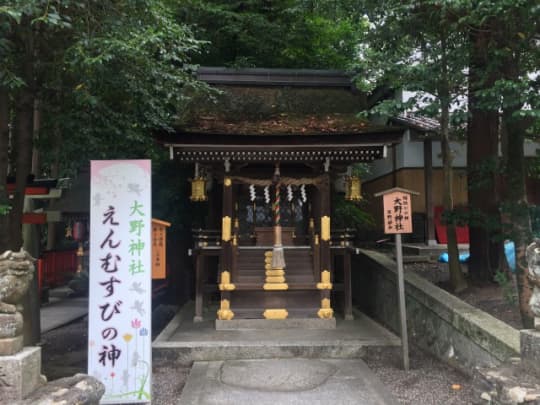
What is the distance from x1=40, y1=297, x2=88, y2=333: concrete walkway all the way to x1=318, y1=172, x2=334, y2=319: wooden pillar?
609 cm

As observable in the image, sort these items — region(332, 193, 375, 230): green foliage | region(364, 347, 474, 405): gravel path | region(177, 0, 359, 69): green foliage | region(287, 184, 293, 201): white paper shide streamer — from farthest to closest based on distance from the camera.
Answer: region(177, 0, 359, 69): green foliage → region(332, 193, 375, 230): green foliage → region(287, 184, 293, 201): white paper shide streamer → region(364, 347, 474, 405): gravel path

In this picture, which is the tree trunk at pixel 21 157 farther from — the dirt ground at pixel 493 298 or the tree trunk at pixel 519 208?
the dirt ground at pixel 493 298

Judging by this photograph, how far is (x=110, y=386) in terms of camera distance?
4410 mm

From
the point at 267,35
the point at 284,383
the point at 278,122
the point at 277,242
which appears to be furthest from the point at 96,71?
the point at 267,35

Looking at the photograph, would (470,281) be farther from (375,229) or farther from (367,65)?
(375,229)

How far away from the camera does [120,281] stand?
177 inches

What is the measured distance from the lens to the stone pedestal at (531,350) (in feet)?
10.7

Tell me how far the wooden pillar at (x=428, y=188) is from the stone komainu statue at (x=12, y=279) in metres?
11.7

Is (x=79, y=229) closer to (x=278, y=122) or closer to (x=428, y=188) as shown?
(x=278, y=122)

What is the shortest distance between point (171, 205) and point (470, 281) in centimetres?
676

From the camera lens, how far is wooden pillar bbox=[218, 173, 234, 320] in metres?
7.53

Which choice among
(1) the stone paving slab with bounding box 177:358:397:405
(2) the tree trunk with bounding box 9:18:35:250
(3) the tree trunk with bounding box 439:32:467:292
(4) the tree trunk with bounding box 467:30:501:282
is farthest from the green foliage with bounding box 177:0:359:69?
(1) the stone paving slab with bounding box 177:358:397:405

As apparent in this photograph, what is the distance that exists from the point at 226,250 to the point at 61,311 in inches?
246

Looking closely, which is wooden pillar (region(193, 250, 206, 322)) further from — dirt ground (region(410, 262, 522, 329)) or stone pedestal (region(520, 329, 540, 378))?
stone pedestal (region(520, 329, 540, 378))
